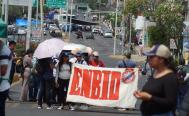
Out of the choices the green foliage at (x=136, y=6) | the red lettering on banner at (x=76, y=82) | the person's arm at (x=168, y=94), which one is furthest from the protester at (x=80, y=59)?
the green foliage at (x=136, y=6)

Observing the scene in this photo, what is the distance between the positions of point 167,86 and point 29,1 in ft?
95.7

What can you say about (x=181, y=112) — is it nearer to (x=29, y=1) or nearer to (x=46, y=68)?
(x=46, y=68)

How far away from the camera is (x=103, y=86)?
1875cm

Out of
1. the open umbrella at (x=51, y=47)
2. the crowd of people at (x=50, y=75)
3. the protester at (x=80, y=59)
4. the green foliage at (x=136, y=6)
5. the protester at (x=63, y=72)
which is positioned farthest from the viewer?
the green foliage at (x=136, y=6)

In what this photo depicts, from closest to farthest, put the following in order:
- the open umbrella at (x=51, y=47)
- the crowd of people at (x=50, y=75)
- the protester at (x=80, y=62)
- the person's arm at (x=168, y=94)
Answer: the person's arm at (x=168, y=94), the crowd of people at (x=50, y=75), the open umbrella at (x=51, y=47), the protester at (x=80, y=62)

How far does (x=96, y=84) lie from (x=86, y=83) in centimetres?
27

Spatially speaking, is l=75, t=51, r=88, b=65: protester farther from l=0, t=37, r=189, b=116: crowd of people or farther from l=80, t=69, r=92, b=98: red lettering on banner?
l=80, t=69, r=92, b=98: red lettering on banner

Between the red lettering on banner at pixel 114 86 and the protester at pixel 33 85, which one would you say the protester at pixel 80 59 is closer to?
the red lettering on banner at pixel 114 86

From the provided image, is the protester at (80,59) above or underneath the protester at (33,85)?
above

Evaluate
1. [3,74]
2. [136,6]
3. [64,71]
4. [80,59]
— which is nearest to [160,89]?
[3,74]

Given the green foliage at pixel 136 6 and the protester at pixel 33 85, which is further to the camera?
the green foliage at pixel 136 6

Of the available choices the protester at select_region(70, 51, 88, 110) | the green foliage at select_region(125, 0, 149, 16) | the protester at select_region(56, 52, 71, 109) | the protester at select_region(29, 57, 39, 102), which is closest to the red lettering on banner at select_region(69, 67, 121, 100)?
the protester at select_region(56, 52, 71, 109)

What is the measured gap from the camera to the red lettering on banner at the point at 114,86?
18625 millimetres

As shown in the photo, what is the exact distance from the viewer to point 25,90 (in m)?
20.8
